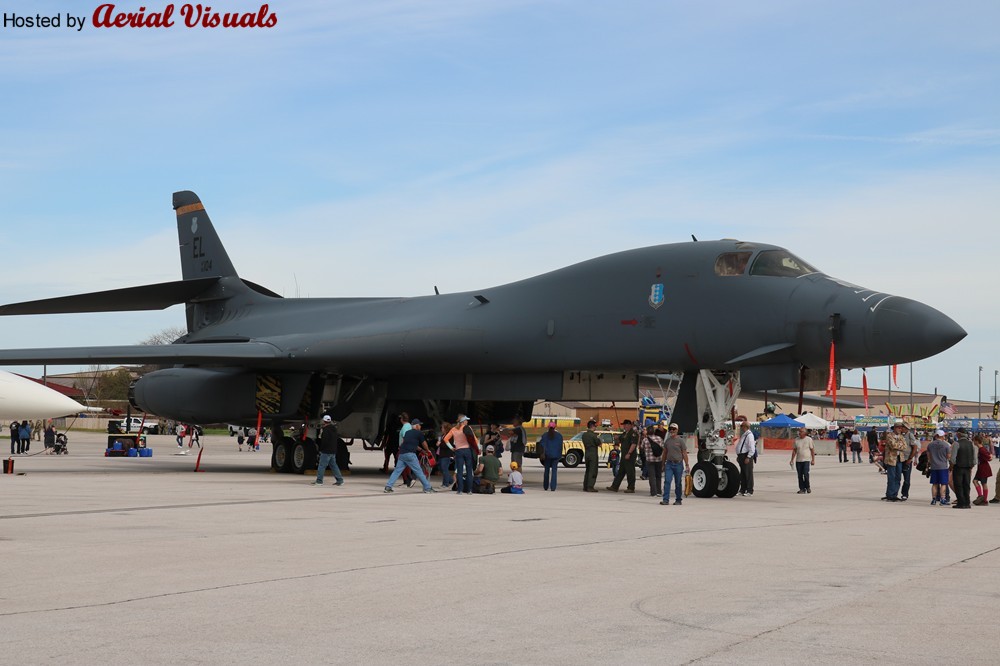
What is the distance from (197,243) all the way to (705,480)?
1666cm

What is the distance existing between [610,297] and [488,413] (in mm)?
6280

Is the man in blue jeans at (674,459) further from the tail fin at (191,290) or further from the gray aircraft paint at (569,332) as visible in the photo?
the tail fin at (191,290)

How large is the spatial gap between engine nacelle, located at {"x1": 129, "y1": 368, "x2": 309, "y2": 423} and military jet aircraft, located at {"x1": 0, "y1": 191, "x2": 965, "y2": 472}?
0.03 m

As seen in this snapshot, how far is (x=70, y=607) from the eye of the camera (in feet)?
21.6

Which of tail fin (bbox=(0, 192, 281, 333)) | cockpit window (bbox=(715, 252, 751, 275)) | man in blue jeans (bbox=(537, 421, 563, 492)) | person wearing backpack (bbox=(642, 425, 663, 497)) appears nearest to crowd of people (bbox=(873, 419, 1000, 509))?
cockpit window (bbox=(715, 252, 751, 275))

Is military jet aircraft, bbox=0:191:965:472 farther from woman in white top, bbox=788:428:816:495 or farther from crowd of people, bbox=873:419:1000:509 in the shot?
woman in white top, bbox=788:428:816:495

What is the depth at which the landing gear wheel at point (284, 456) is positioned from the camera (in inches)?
964

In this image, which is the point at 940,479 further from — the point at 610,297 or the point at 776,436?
the point at 776,436

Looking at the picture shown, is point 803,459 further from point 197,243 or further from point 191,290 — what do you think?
point 197,243

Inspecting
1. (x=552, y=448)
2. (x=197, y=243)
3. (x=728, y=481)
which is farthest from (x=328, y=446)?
(x=197, y=243)

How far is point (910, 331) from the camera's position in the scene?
1608 cm

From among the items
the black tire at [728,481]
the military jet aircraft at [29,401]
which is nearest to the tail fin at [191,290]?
the military jet aircraft at [29,401]

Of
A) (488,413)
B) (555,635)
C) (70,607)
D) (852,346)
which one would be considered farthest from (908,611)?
(488,413)

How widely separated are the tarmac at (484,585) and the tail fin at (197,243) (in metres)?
14.3
